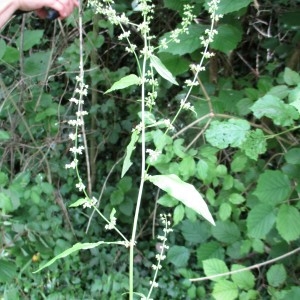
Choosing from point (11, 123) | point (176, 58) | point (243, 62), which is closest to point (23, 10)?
point (176, 58)

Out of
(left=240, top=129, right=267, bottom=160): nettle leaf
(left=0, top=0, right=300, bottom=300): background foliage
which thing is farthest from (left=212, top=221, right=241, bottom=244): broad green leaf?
(left=240, top=129, right=267, bottom=160): nettle leaf

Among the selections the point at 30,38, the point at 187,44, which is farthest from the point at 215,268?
the point at 30,38

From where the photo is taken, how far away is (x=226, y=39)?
1.88 metres

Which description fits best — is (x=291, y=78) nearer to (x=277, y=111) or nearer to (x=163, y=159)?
(x=277, y=111)

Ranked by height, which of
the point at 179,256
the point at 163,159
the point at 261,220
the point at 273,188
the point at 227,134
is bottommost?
the point at 179,256

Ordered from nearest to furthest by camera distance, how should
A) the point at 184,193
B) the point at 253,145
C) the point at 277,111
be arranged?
the point at 184,193
the point at 277,111
the point at 253,145

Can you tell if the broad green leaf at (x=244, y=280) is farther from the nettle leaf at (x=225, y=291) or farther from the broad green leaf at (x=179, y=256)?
the broad green leaf at (x=179, y=256)

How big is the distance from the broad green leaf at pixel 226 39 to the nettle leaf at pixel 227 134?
11.8 inches

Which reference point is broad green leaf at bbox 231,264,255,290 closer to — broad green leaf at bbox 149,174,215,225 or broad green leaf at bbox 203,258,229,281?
broad green leaf at bbox 203,258,229,281

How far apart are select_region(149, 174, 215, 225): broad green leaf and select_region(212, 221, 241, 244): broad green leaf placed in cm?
138

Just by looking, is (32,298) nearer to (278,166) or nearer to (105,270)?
(105,270)

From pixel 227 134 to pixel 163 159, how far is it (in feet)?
0.98

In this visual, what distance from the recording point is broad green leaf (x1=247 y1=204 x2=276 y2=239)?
1875 millimetres

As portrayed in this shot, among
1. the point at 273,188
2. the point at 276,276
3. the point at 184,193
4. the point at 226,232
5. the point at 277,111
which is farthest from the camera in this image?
the point at 226,232
